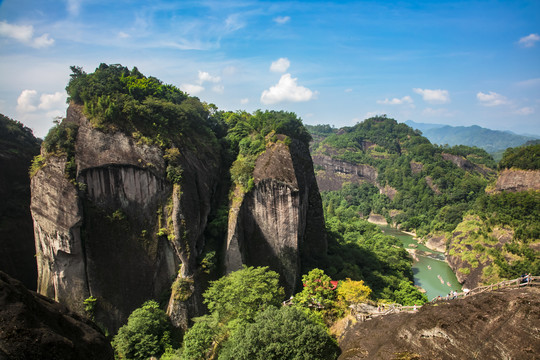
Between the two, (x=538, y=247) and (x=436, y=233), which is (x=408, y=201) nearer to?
(x=436, y=233)

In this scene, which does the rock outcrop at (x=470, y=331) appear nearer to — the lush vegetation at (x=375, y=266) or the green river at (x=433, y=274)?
the lush vegetation at (x=375, y=266)

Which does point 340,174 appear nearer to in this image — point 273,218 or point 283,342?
point 273,218

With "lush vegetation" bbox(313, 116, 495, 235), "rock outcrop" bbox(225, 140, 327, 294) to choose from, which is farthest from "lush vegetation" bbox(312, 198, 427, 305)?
"lush vegetation" bbox(313, 116, 495, 235)

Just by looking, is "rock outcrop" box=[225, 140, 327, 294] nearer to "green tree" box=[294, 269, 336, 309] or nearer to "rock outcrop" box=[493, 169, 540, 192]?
"green tree" box=[294, 269, 336, 309]

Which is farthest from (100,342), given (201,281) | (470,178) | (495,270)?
(470,178)

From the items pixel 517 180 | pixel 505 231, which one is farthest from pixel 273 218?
pixel 517 180

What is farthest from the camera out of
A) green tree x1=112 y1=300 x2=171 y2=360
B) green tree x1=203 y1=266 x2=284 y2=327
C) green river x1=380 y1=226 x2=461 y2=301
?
green river x1=380 y1=226 x2=461 y2=301

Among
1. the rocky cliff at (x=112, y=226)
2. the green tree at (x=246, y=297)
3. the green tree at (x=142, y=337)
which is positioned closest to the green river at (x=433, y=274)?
the green tree at (x=246, y=297)
